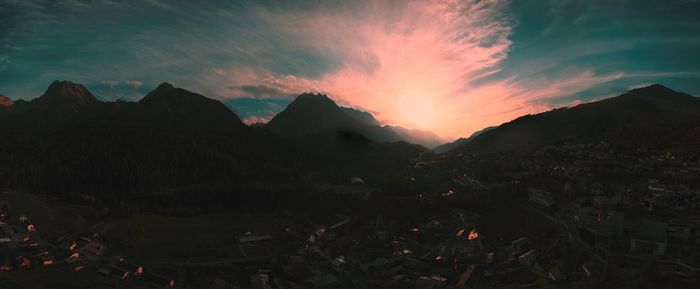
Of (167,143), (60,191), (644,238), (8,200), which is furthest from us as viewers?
(167,143)

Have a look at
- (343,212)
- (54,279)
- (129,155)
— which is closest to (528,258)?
(343,212)

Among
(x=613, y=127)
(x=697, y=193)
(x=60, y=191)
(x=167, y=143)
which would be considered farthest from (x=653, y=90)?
(x=60, y=191)

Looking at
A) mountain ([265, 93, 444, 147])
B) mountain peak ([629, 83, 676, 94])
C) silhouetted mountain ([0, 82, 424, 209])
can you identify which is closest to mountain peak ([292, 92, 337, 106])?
mountain ([265, 93, 444, 147])

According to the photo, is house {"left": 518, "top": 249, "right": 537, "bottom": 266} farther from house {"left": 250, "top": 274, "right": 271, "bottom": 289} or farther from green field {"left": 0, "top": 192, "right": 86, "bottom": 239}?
green field {"left": 0, "top": 192, "right": 86, "bottom": 239}

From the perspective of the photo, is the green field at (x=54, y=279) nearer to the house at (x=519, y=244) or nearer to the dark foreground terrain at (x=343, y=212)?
the dark foreground terrain at (x=343, y=212)

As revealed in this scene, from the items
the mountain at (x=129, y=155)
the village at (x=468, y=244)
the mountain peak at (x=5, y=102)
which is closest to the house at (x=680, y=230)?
the village at (x=468, y=244)

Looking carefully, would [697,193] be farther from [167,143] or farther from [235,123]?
[235,123]

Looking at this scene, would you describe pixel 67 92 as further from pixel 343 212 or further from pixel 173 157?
pixel 343 212
